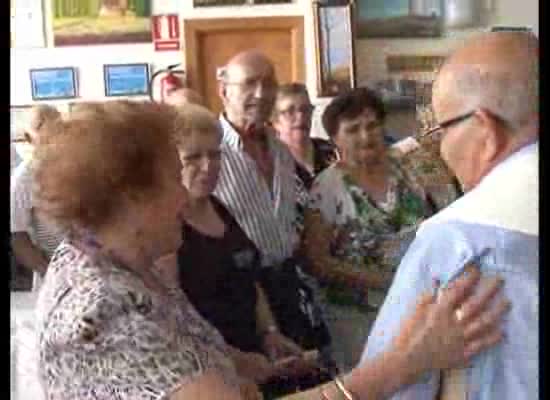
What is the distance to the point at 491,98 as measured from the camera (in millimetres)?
674

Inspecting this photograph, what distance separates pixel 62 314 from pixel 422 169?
388 mm

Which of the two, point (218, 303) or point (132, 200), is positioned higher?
point (132, 200)

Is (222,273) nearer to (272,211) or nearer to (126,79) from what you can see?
(272,211)

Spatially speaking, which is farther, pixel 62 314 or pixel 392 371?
pixel 392 371

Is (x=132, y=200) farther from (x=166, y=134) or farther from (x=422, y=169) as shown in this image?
(x=422, y=169)

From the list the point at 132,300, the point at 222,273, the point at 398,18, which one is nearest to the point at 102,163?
the point at 132,300

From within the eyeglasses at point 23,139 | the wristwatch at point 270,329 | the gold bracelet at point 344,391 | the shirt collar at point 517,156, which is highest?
the eyeglasses at point 23,139

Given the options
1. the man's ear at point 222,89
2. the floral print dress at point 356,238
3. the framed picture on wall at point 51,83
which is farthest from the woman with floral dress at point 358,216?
the framed picture on wall at point 51,83

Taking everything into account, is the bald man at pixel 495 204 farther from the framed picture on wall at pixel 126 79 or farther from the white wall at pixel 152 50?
the framed picture on wall at pixel 126 79

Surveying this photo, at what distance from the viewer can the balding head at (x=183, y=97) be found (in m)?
0.73

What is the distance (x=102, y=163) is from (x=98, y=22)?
0.19m

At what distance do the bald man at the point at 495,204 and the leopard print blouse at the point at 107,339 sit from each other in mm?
230
